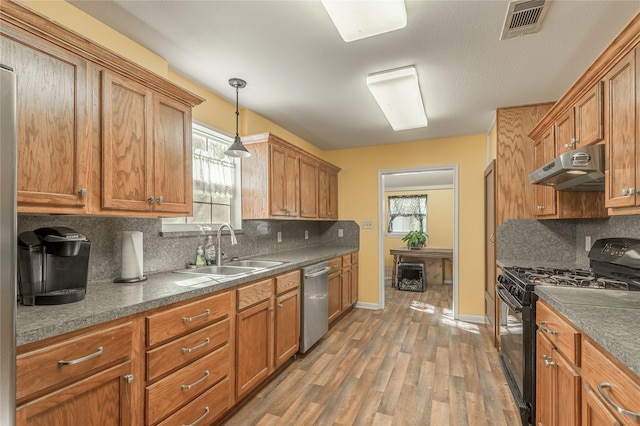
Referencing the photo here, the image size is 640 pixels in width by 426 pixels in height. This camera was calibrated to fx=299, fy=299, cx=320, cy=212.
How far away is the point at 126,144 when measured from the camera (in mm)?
1658

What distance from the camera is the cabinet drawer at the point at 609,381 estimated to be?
34.5 inches

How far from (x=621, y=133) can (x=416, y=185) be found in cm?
539

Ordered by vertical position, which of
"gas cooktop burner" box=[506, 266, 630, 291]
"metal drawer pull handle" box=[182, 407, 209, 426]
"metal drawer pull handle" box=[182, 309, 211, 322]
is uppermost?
"gas cooktop burner" box=[506, 266, 630, 291]

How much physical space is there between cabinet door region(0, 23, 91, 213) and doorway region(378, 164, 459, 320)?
12.5ft

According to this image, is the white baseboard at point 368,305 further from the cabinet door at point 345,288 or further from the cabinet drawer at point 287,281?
the cabinet drawer at point 287,281

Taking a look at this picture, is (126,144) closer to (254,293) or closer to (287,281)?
(254,293)

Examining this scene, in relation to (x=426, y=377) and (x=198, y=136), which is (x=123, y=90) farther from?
(x=426, y=377)

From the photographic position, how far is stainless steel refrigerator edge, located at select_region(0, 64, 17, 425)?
2.65 feet

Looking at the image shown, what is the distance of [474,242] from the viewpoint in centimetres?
398

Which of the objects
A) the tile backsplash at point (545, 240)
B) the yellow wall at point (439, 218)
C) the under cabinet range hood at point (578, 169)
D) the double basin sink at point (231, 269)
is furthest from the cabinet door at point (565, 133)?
the yellow wall at point (439, 218)

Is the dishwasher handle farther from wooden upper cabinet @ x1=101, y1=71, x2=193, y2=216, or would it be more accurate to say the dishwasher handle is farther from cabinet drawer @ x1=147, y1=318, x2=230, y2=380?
wooden upper cabinet @ x1=101, y1=71, x2=193, y2=216

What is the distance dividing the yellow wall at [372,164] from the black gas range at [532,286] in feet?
5.52

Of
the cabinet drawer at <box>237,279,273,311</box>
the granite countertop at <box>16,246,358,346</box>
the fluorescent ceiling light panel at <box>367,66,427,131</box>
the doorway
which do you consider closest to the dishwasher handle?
the cabinet drawer at <box>237,279,273,311</box>

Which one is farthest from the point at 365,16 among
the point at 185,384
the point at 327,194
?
the point at 327,194
